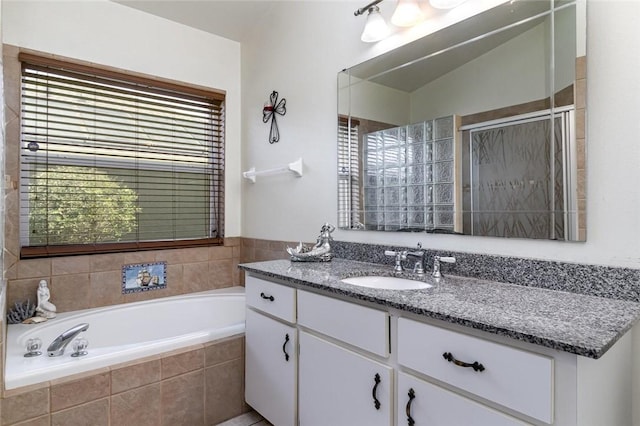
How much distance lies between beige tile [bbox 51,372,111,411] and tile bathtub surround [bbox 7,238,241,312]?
0.93m

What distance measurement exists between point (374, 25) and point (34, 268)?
8.14ft

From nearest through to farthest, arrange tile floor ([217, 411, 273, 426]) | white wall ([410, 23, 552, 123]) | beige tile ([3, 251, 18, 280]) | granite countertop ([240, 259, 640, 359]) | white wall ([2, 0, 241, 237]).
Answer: granite countertop ([240, 259, 640, 359]) < white wall ([410, 23, 552, 123]) < tile floor ([217, 411, 273, 426]) < beige tile ([3, 251, 18, 280]) < white wall ([2, 0, 241, 237])

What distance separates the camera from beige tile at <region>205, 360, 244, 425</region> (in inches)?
75.5

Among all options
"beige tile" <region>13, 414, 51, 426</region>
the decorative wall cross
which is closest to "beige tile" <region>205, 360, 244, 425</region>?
"beige tile" <region>13, 414, 51, 426</region>

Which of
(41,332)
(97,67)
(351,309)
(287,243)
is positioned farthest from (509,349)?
(97,67)

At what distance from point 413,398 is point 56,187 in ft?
8.13

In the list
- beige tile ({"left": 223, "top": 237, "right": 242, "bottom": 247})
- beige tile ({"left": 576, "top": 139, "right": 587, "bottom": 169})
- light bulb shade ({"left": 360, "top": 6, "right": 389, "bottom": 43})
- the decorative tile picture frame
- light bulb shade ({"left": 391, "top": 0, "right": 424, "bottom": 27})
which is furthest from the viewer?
beige tile ({"left": 223, "top": 237, "right": 242, "bottom": 247})

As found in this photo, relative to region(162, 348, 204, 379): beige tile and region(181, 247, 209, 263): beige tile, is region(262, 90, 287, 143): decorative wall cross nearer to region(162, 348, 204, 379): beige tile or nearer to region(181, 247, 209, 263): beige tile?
region(181, 247, 209, 263): beige tile

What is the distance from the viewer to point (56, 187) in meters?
2.31

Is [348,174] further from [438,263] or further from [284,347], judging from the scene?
[284,347]

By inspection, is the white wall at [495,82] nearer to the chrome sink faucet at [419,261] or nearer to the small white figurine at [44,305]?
the chrome sink faucet at [419,261]

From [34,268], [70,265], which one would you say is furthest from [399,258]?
[34,268]

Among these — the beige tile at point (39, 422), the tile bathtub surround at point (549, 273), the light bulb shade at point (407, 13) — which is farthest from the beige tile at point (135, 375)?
the light bulb shade at point (407, 13)

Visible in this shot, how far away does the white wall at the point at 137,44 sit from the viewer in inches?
86.8
